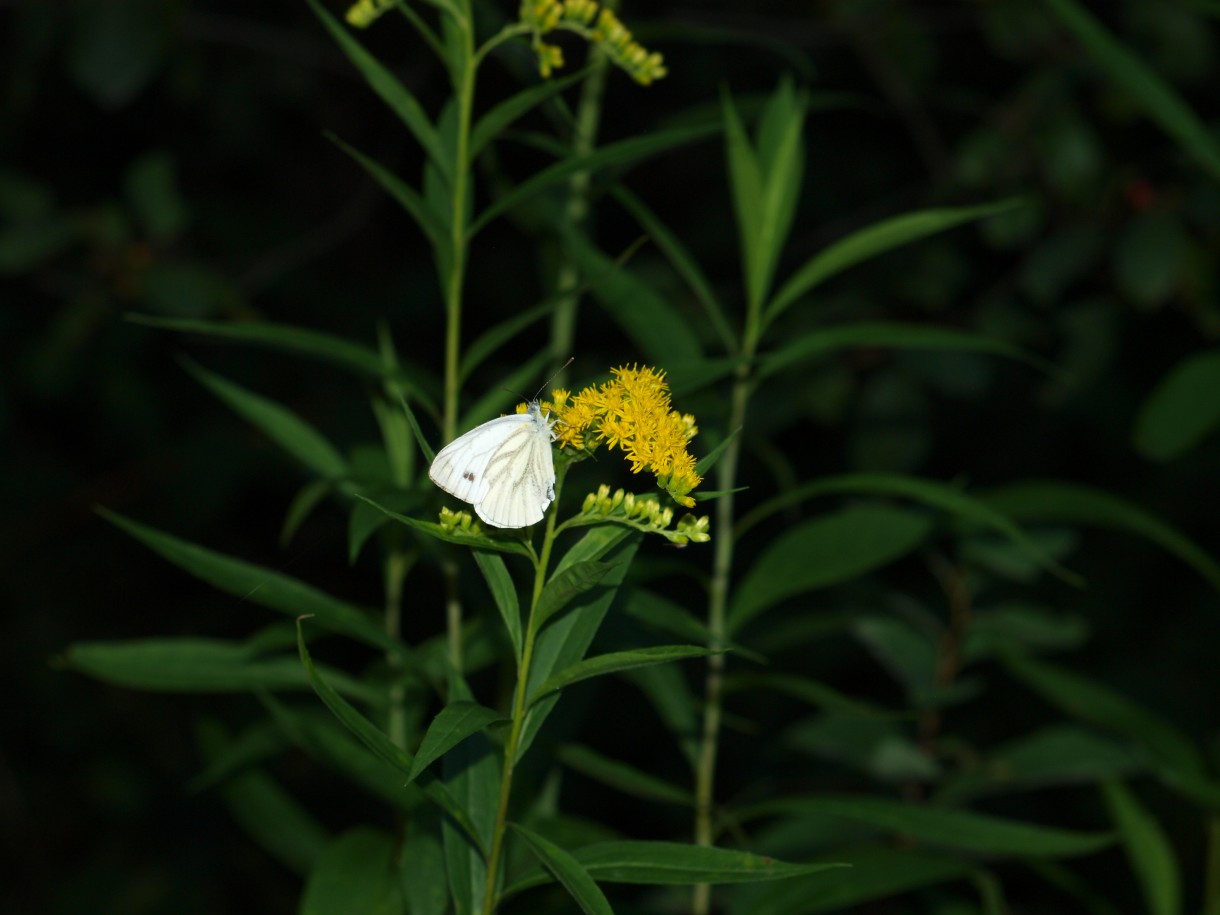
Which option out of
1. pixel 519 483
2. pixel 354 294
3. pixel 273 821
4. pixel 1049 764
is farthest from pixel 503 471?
pixel 354 294

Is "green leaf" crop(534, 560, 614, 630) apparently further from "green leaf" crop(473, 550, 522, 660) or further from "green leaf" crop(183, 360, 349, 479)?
"green leaf" crop(183, 360, 349, 479)

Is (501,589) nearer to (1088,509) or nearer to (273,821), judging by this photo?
(273,821)

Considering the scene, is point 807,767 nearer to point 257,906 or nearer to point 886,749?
point 886,749

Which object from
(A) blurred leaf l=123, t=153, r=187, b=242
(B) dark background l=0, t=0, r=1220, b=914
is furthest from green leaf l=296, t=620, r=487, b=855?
(A) blurred leaf l=123, t=153, r=187, b=242

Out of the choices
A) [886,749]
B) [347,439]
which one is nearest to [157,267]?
[347,439]

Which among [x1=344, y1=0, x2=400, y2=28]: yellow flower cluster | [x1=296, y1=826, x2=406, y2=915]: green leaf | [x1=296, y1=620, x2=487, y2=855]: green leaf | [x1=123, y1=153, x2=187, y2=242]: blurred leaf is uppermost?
[x1=123, y1=153, x2=187, y2=242]: blurred leaf

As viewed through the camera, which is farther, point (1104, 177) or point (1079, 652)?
point (1079, 652)
